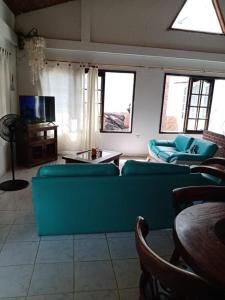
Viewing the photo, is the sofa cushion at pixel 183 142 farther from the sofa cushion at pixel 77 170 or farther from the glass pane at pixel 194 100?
the sofa cushion at pixel 77 170

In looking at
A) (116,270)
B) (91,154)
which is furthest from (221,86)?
(116,270)

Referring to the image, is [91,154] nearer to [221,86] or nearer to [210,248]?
[210,248]

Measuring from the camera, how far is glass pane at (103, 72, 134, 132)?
5.58 metres

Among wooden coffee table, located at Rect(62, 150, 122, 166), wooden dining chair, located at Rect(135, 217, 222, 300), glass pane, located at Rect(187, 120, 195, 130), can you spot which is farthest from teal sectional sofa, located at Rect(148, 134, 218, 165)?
wooden dining chair, located at Rect(135, 217, 222, 300)

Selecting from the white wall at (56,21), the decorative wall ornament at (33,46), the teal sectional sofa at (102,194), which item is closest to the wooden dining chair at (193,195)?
the teal sectional sofa at (102,194)

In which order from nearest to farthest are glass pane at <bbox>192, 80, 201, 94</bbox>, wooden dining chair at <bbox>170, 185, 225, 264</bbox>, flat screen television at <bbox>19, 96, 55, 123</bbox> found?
wooden dining chair at <bbox>170, 185, 225, 264</bbox>, flat screen television at <bbox>19, 96, 55, 123</bbox>, glass pane at <bbox>192, 80, 201, 94</bbox>

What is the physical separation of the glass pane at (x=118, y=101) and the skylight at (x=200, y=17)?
61.8 inches

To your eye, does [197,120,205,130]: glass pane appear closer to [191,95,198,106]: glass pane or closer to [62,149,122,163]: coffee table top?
[191,95,198,106]: glass pane

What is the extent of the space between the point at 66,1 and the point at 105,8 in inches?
31.6

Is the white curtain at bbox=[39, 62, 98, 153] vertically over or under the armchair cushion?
over

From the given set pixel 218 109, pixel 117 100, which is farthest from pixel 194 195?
pixel 218 109

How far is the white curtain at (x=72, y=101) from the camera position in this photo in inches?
202

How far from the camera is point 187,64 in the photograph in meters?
5.62

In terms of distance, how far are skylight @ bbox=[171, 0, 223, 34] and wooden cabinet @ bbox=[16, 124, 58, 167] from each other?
3621 millimetres
